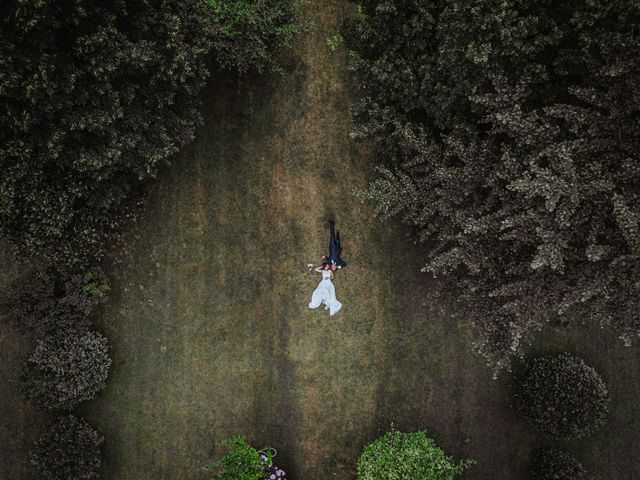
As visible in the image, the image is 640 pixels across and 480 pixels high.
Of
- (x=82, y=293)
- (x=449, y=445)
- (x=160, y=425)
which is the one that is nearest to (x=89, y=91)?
(x=82, y=293)

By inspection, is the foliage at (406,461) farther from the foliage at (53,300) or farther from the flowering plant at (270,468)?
the foliage at (53,300)

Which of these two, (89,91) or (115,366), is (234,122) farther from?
(115,366)

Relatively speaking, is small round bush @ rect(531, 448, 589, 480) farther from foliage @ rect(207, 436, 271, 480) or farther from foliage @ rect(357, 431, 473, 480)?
foliage @ rect(207, 436, 271, 480)

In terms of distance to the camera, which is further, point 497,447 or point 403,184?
point 497,447

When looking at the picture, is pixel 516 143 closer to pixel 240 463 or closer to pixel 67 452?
pixel 240 463

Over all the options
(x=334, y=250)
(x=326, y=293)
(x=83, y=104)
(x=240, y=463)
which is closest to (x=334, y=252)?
(x=334, y=250)

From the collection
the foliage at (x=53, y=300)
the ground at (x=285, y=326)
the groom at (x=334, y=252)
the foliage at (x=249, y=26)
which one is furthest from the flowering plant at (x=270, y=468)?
the foliage at (x=249, y=26)

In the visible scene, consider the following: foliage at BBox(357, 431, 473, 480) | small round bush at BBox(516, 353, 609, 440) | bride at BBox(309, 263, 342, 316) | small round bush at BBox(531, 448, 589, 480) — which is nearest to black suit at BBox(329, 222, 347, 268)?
bride at BBox(309, 263, 342, 316)
